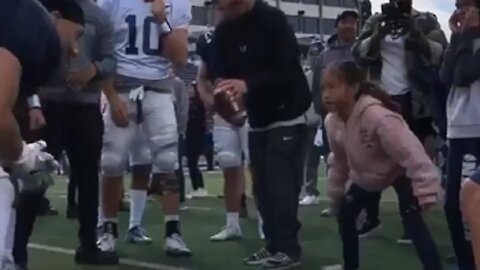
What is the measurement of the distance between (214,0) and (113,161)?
1.27 metres

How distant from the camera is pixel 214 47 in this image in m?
7.69

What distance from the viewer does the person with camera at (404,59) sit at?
8125 millimetres

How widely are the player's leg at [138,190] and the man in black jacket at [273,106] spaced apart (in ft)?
3.32

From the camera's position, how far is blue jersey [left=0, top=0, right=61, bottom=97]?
158 inches

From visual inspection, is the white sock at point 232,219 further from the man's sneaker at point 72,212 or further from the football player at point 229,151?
the man's sneaker at point 72,212

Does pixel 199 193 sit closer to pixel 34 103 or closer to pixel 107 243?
pixel 107 243

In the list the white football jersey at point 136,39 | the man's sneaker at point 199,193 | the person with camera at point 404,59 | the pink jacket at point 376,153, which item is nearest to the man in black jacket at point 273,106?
the pink jacket at point 376,153

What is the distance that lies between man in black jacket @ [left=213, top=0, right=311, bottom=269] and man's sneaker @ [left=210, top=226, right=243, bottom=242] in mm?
1187

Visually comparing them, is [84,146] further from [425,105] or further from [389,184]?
[425,105]

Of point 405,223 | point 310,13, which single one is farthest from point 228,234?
point 310,13

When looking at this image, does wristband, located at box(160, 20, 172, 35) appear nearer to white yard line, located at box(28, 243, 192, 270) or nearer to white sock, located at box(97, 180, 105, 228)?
white sock, located at box(97, 180, 105, 228)

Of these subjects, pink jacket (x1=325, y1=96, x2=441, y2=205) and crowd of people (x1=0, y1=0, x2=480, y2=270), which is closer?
pink jacket (x1=325, y1=96, x2=441, y2=205)

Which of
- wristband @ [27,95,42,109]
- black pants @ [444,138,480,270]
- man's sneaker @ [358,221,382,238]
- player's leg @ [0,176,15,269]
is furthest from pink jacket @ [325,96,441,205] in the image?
player's leg @ [0,176,15,269]

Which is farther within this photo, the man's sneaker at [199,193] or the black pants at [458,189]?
the man's sneaker at [199,193]
